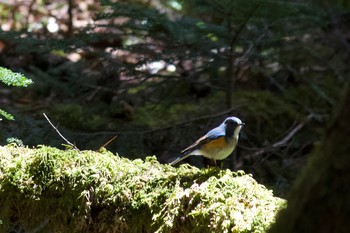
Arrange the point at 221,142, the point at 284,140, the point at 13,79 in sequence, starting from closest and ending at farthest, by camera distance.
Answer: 1. the point at 13,79
2. the point at 221,142
3. the point at 284,140

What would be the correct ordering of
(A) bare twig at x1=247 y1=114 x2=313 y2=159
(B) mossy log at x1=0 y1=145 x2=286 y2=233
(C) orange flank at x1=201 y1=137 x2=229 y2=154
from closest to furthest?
(B) mossy log at x1=0 y1=145 x2=286 y2=233
(C) orange flank at x1=201 y1=137 x2=229 y2=154
(A) bare twig at x1=247 y1=114 x2=313 y2=159

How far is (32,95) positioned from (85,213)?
17.9 ft

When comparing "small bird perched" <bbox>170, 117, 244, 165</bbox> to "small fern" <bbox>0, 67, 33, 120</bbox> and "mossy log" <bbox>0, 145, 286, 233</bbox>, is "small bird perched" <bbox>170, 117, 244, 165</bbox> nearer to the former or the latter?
"mossy log" <bbox>0, 145, 286, 233</bbox>

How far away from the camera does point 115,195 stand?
3062mm

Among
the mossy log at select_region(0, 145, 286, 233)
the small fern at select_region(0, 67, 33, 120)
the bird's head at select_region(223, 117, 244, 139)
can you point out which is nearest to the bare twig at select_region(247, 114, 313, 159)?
the bird's head at select_region(223, 117, 244, 139)

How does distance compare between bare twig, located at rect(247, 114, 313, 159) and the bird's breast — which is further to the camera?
bare twig, located at rect(247, 114, 313, 159)

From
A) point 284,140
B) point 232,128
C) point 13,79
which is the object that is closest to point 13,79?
point 13,79

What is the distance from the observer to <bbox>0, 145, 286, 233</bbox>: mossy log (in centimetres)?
289

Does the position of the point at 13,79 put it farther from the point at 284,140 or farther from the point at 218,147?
the point at 284,140

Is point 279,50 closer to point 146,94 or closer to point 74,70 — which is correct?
point 146,94

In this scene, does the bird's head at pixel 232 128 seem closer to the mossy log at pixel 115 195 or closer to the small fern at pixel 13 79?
the mossy log at pixel 115 195

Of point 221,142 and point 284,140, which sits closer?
point 221,142

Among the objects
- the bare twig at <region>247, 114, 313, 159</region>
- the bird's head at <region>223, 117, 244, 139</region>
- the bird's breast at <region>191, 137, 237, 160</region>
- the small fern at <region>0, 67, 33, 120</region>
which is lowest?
the bare twig at <region>247, 114, 313, 159</region>

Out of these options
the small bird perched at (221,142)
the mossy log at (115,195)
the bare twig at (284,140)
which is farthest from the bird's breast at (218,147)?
the bare twig at (284,140)
